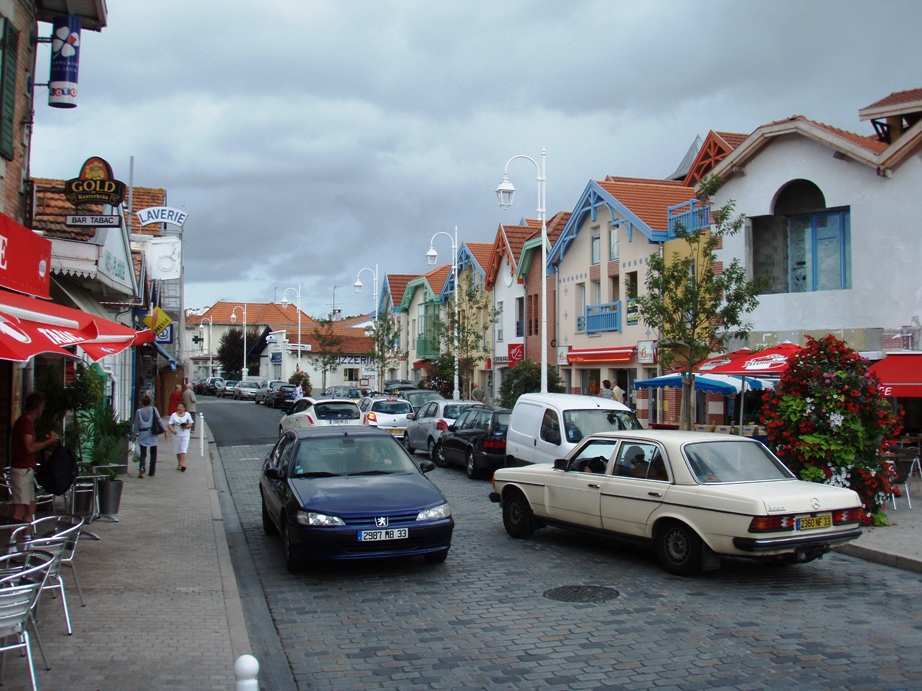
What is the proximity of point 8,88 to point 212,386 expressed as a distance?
69163 millimetres

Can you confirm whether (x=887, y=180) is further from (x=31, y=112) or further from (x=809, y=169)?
(x=31, y=112)

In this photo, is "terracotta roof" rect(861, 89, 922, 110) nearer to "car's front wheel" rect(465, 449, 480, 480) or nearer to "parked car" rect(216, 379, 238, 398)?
"car's front wheel" rect(465, 449, 480, 480)

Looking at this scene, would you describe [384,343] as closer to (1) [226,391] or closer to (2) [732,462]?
(1) [226,391]

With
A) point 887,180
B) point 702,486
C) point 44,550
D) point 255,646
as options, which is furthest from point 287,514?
point 887,180

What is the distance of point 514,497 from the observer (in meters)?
11.4

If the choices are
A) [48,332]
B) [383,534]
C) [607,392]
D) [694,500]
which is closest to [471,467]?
[607,392]

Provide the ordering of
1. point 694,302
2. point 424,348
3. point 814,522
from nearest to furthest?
point 814,522 → point 694,302 → point 424,348

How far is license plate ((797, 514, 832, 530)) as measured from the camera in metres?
8.36

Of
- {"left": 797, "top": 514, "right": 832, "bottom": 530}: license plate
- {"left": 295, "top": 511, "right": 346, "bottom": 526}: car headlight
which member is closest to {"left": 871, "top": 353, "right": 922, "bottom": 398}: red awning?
{"left": 797, "top": 514, "right": 832, "bottom": 530}: license plate

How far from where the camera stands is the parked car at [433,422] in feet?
72.0

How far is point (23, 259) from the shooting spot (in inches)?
407

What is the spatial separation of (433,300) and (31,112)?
134 ft

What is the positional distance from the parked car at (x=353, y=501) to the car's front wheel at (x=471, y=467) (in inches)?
301

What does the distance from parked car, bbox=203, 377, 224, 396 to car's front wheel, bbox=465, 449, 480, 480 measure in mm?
62146
